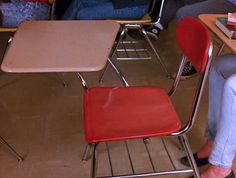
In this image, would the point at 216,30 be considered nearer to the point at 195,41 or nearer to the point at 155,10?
the point at 195,41

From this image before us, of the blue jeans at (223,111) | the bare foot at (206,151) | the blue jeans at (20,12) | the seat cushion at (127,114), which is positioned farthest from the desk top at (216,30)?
the blue jeans at (20,12)

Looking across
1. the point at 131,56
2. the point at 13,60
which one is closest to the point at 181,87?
Answer: the point at 131,56

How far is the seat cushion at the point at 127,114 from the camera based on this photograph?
1128 mm

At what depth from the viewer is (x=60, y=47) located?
1251mm

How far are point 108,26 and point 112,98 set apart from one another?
0.35 meters

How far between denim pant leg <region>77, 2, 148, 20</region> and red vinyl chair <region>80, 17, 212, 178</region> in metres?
0.74

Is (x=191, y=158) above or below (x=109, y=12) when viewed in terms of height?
below

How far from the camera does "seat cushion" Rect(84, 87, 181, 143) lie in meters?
1.13

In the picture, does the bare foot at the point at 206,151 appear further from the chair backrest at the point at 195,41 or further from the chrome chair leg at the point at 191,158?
the chair backrest at the point at 195,41

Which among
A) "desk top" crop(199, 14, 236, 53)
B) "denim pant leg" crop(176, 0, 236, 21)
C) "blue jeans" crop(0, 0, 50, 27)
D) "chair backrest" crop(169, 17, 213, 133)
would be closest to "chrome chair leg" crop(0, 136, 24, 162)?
"blue jeans" crop(0, 0, 50, 27)

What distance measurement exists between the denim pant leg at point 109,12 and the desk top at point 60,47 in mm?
522

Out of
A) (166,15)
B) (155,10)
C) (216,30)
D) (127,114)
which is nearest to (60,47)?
(127,114)

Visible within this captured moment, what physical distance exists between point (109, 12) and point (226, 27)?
3.06 feet

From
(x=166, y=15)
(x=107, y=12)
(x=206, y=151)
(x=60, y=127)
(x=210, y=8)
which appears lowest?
(x=60, y=127)
